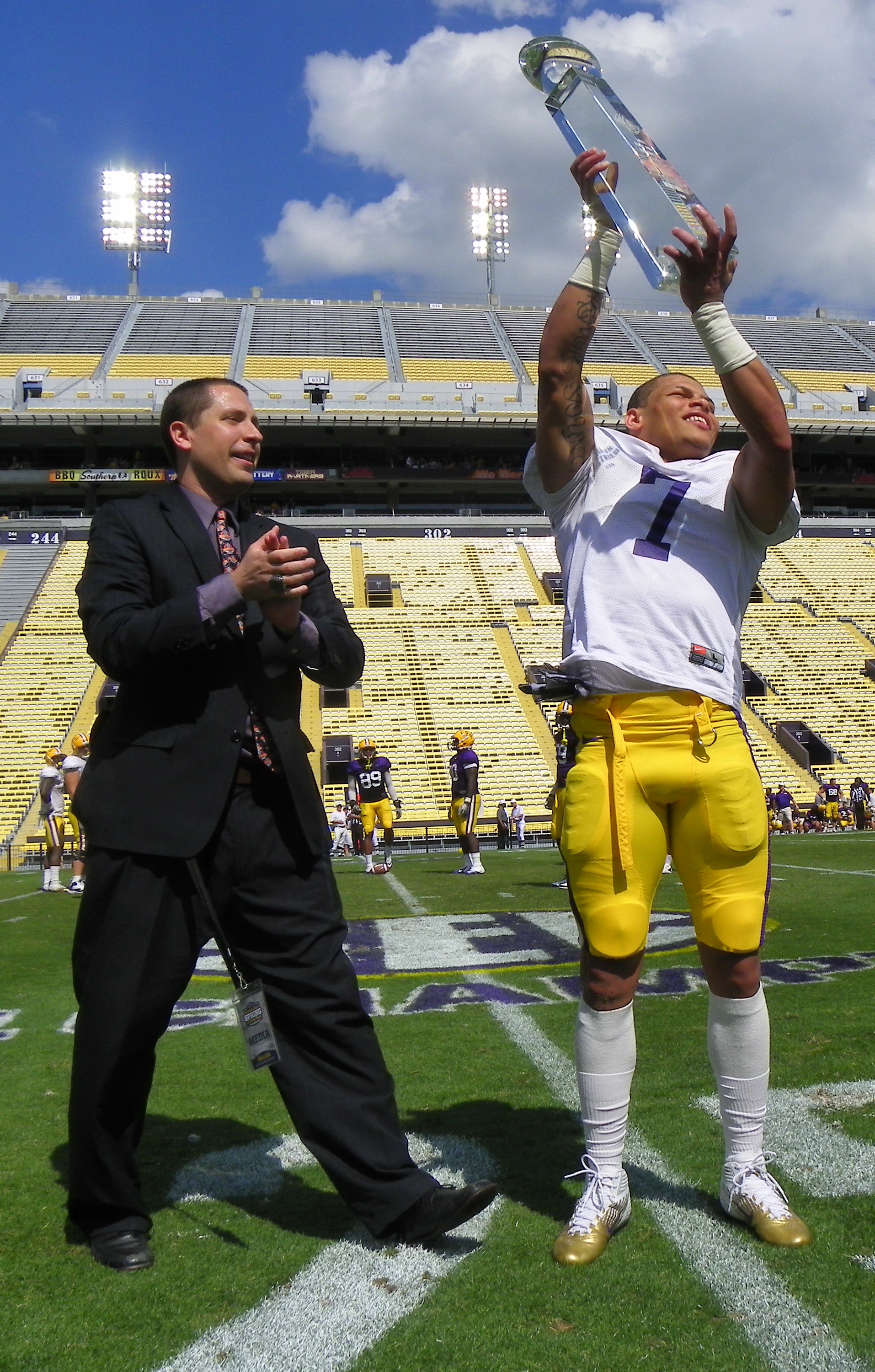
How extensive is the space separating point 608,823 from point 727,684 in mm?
493

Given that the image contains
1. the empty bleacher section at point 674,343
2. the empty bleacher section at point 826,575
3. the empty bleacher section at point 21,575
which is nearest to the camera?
the empty bleacher section at point 21,575

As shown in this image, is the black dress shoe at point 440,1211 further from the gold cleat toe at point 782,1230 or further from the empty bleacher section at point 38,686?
the empty bleacher section at point 38,686

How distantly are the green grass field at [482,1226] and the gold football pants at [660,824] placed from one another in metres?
0.68

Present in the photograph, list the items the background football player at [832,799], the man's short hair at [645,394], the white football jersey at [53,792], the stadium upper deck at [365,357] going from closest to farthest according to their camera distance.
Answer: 1. the man's short hair at [645,394]
2. the white football jersey at [53,792]
3. the background football player at [832,799]
4. the stadium upper deck at [365,357]

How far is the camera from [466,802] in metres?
14.1

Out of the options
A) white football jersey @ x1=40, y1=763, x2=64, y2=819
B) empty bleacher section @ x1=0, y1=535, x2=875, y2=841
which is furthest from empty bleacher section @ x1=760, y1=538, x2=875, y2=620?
white football jersey @ x1=40, y1=763, x2=64, y2=819

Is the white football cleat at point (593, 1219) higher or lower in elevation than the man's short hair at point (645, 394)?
lower

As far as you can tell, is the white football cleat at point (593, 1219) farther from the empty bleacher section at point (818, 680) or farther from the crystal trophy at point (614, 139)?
the empty bleacher section at point (818, 680)

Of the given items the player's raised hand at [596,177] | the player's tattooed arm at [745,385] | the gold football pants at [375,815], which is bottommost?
the gold football pants at [375,815]

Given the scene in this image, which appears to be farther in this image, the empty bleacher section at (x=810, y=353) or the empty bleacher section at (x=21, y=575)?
the empty bleacher section at (x=810, y=353)

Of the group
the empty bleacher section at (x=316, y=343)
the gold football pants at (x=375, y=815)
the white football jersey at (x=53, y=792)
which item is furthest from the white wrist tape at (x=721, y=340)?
the empty bleacher section at (x=316, y=343)

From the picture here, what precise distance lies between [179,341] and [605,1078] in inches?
1869

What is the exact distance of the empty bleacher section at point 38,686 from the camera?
77.5ft

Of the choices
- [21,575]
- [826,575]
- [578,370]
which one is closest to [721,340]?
[578,370]
